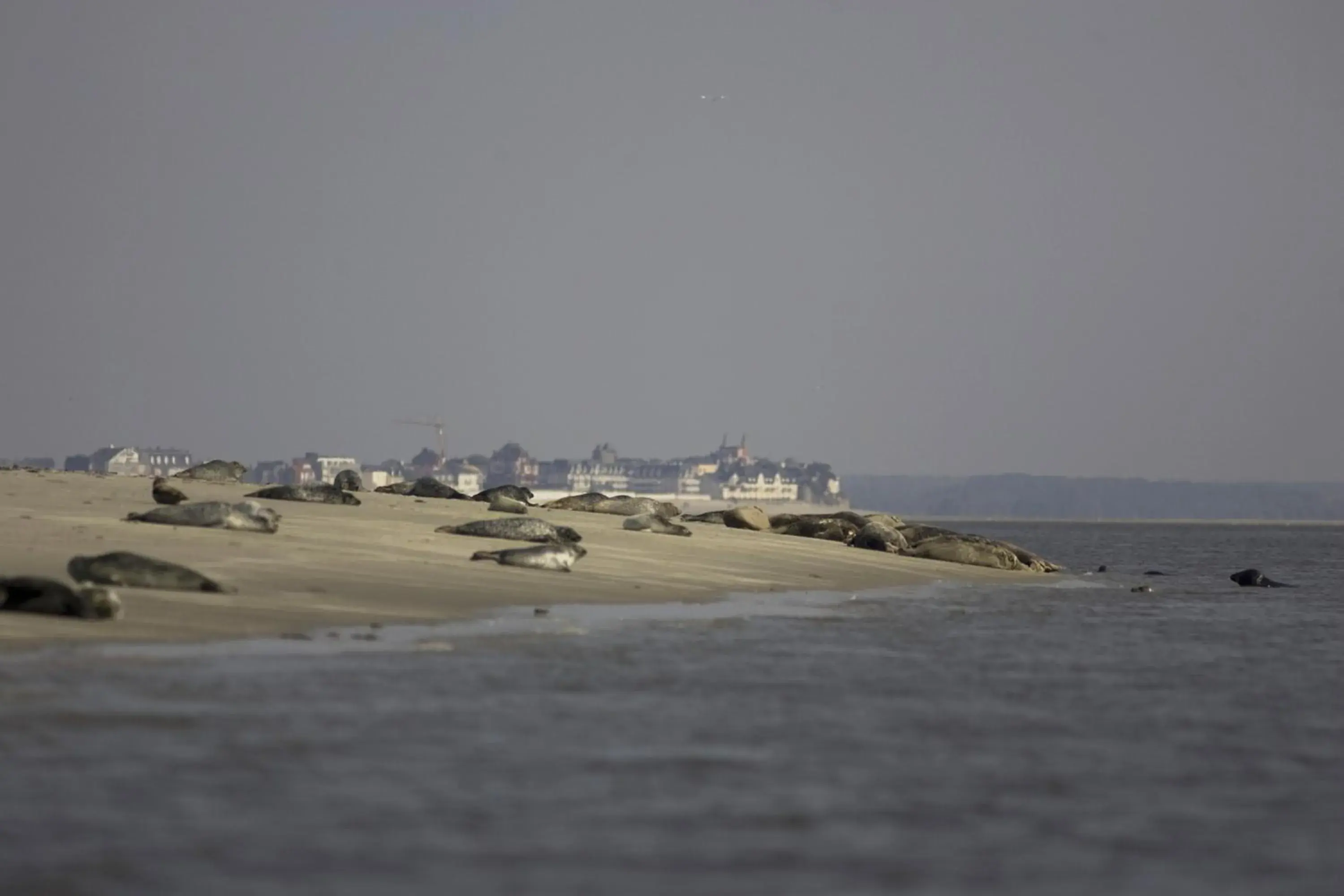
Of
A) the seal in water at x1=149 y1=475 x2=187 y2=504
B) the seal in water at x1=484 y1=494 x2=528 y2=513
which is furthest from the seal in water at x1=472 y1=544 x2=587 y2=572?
the seal in water at x1=484 y1=494 x2=528 y2=513

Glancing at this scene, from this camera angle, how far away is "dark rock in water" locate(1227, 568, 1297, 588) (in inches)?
1272

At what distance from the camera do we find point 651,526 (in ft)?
101

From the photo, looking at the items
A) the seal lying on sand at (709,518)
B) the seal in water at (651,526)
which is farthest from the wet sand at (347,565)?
the seal lying on sand at (709,518)

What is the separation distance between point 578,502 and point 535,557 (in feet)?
56.9

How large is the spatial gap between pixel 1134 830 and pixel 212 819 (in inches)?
140

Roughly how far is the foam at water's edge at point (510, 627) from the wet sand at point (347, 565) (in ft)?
1.07

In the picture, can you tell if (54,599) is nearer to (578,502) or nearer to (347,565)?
(347,565)

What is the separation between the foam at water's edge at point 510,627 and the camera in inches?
488

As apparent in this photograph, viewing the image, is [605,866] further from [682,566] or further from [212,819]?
[682,566]

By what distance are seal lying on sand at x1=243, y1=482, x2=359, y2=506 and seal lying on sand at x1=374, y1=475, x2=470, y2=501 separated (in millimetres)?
5768

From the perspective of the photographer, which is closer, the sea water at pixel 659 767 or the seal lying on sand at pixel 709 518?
the sea water at pixel 659 767

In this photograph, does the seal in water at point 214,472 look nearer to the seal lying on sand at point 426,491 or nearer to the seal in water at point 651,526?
the seal lying on sand at point 426,491

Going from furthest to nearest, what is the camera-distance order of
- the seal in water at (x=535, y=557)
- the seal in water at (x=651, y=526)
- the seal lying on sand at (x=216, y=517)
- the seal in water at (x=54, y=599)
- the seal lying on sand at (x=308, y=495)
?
the seal in water at (x=651, y=526) < the seal lying on sand at (x=308, y=495) < the seal in water at (x=535, y=557) < the seal lying on sand at (x=216, y=517) < the seal in water at (x=54, y=599)

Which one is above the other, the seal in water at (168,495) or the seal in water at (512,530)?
the seal in water at (168,495)
